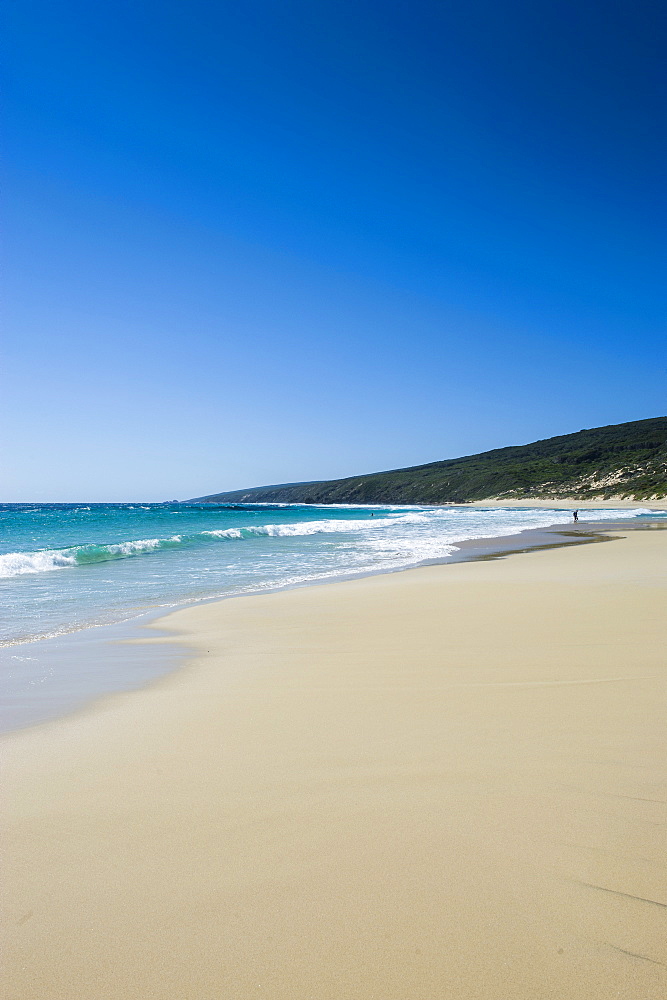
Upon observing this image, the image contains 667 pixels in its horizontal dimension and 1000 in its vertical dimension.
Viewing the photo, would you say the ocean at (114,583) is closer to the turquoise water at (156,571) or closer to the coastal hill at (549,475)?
the turquoise water at (156,571)

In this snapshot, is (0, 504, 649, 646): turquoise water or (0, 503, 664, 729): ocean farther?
(0, 504, 649, 646): turquoise water

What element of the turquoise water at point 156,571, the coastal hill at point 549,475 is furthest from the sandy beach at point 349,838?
the coastal hill at point 549,475

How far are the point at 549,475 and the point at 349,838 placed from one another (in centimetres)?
9841

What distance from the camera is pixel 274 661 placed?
19.7ft

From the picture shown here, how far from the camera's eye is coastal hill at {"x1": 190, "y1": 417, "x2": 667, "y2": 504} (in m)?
77.8

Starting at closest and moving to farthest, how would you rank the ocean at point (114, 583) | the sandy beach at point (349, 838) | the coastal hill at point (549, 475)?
the sandy beach at point (349, 838)
the ocean at point (114, 583)
the coastal hill at point (549, 475)

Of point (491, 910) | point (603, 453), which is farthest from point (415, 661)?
point (603, 453)

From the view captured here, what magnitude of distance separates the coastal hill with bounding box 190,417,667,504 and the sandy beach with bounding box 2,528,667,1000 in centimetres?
6737

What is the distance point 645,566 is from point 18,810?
44.8ft

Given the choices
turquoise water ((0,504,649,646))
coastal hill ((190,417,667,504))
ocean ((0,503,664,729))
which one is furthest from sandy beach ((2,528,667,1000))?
coastal hill ((190,417,667,504))

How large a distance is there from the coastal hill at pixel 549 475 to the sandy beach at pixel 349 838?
221ft

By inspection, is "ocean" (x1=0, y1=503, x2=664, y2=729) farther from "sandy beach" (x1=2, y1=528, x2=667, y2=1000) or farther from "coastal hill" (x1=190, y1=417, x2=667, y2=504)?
"coastal hill" (x1=190, y1=417, x2=667, y2=504)

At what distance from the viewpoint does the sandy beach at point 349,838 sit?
183 centimetres

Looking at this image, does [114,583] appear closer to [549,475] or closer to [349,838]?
[349,838]
